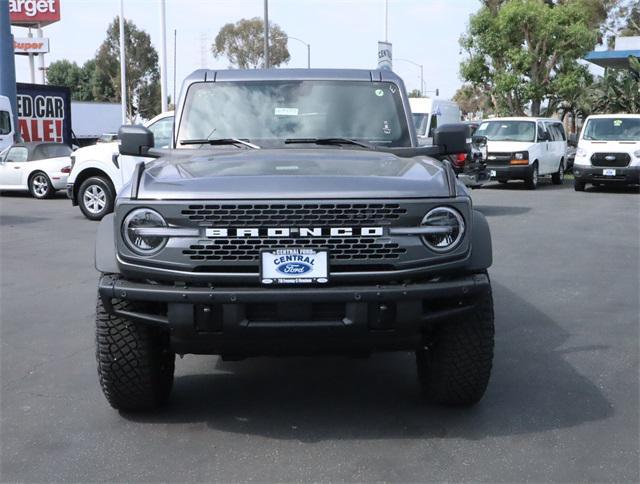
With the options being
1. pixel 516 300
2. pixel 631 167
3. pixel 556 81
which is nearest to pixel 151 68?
pixel 556 81

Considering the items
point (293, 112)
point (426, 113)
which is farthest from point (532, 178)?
point (293, 112)

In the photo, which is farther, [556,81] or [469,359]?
[556,81]

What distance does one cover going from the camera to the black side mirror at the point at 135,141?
5.30 m

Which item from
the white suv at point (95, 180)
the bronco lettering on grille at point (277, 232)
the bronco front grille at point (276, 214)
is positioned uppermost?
the bronco front grille at point (276, 214)

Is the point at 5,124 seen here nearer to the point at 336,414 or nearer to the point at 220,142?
the point at 220,142

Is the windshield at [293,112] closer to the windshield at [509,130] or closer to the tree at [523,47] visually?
the windshield at [509,130]

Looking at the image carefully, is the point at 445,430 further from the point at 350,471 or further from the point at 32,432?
the point at 32,432

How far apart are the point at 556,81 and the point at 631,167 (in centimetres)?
1457

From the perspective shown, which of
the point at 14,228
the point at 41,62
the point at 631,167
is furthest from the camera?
the point at 41,62

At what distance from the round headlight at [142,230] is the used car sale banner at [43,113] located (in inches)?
939

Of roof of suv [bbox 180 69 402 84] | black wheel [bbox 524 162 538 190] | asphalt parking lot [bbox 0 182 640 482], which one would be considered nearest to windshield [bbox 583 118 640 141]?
black wheel [bbox 524 162 538 190]

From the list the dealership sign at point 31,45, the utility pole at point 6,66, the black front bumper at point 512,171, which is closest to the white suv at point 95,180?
the black front bumper at point 512,171

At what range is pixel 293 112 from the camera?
5.78 meters

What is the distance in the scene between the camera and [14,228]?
46.3ft
